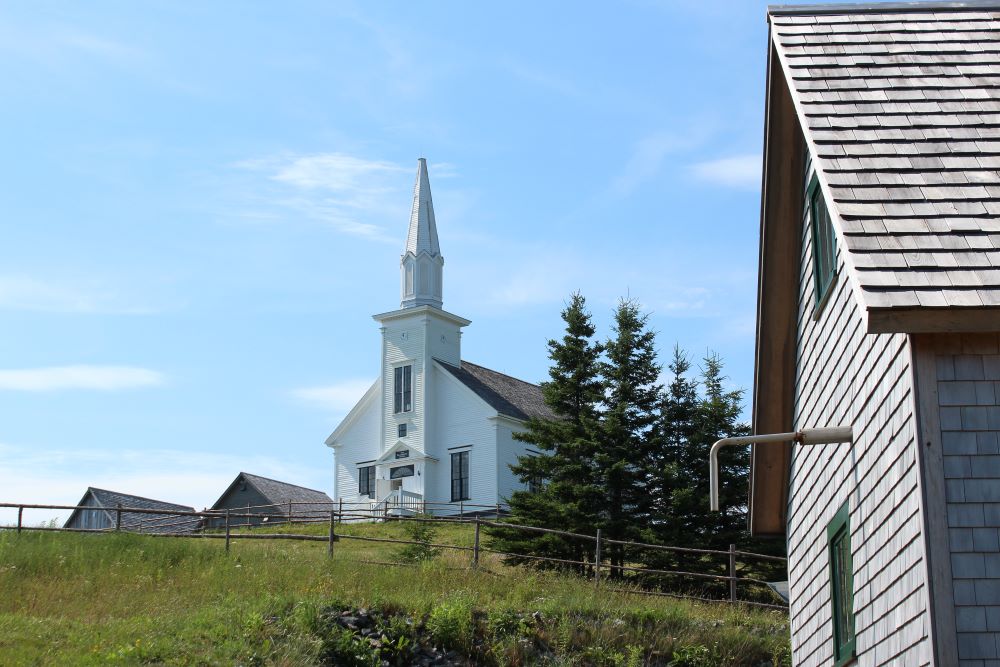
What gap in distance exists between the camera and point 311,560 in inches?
992

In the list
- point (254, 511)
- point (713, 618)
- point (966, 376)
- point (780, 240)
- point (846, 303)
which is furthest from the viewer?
point (254, 511)

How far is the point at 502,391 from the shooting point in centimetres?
5356

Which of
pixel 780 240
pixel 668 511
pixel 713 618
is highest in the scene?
pixel 780 240

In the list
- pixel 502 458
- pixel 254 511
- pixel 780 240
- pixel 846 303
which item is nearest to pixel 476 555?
pixel 780 240

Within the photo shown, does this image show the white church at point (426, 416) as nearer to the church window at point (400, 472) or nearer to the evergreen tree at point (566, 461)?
the church window at point (400, 472)

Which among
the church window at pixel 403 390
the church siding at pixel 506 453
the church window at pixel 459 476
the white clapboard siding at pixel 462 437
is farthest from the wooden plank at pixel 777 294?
the church window at pixel 403 390

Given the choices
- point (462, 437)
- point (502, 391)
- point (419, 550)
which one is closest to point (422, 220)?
point (502, 391)

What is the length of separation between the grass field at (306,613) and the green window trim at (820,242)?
10.6m

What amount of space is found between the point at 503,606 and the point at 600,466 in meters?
12.5

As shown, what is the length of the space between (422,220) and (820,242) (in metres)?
43.5

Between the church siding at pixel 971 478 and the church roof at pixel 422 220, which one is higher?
the church roof at pixel 422 220

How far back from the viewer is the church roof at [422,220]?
53531mm

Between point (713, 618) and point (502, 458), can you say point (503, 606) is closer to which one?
point (713, 618)

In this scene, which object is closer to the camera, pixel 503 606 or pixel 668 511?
pixel 503 606
